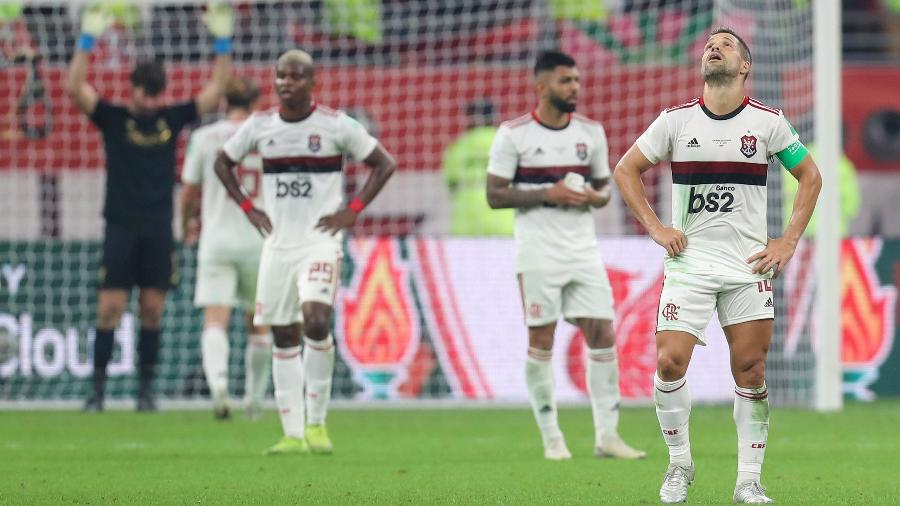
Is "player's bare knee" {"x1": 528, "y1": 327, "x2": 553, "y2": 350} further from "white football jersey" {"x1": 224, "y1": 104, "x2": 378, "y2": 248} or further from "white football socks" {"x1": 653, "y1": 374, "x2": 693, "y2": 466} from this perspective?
"white football socks" {"x1": 653, "y1": 374, "x2": 693, "y2": 466}

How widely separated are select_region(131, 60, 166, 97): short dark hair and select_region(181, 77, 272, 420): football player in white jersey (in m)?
0.66

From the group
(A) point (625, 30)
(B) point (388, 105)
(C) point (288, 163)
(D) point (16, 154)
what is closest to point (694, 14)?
(A) point (625, 30)

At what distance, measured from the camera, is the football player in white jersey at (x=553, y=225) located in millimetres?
9852

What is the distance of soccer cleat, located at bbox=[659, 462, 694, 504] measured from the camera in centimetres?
716

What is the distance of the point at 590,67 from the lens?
17109 mm

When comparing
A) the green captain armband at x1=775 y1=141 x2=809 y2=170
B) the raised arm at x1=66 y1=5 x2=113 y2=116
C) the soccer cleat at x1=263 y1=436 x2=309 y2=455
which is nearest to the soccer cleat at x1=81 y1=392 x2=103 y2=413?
the raised arm at x1=66 y1=5 x2=113 y2=116

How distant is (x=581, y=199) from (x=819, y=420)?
3770mm

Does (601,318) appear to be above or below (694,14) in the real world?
below

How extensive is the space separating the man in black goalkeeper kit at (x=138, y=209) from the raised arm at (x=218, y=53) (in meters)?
0.08

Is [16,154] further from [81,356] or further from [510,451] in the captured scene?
[510,451]

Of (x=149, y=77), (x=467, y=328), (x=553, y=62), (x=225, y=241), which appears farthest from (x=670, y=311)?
(x=467, y=328)

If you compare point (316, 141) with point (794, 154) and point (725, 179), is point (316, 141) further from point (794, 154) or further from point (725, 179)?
point (794, 154)

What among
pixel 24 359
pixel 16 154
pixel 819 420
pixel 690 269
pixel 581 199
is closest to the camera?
pixel 690 269

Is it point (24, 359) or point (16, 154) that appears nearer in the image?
point (24, 359)
